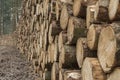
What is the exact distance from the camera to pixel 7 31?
45.5 metres

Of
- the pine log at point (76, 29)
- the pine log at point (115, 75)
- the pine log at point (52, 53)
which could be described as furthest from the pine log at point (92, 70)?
the pine log at point (52, 53)

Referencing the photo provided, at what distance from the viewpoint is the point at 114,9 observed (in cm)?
251

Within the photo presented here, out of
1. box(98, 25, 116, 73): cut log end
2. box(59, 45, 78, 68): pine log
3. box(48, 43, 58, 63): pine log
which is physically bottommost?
box(48, 43, 58, 63): pine log

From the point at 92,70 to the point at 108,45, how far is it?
363 millimetres

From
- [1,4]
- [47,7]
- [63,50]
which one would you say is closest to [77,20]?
[63,50]

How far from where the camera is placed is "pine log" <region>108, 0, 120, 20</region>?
2455 mm

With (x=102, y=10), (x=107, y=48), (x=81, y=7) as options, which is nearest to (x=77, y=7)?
(x=81, y=7)

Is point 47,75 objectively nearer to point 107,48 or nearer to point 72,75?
point 72,75

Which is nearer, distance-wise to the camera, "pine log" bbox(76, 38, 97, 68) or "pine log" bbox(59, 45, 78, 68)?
"pine log" bbox(76, 38, 97, 68)

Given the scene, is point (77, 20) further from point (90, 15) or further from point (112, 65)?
point (112, 65)

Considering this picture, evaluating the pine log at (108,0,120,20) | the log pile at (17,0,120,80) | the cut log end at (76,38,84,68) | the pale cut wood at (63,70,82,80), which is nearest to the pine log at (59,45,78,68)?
the log pile at (17,0,120,80)

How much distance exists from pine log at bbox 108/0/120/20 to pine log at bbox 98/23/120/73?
3.5 inches

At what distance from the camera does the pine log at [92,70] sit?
8.87 ft

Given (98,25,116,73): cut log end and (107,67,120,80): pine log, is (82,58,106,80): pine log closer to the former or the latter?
(98,25,116,73): cut log end
